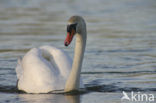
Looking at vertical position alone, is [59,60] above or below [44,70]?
above

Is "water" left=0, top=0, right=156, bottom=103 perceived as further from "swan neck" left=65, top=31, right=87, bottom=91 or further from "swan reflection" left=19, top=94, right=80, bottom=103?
"swan neck" left=65, top=31, right=87, bottom=91

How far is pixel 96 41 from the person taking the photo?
54.1 feet

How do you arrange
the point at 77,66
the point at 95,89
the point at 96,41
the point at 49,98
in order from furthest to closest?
the point at 96,41, the point at 95,89, the point at 77,66, the point at 49,98

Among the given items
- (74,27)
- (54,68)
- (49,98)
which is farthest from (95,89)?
(74,27)

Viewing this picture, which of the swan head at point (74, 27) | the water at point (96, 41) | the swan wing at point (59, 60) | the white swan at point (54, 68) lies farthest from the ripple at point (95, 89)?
the swan head at point (74, 27)

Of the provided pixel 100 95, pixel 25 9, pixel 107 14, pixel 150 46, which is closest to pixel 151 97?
pixel 100 95

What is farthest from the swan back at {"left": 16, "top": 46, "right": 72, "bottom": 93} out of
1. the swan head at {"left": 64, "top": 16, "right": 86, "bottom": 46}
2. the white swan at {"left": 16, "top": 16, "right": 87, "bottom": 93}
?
the swan head at {"left": 64, "top": 16, "right": 86, "bottom": 46}

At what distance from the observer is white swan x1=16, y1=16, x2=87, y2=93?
10.0 m

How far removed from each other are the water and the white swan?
0.24 meters

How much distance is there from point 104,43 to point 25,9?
9086 millimetres

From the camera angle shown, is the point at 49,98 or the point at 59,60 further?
the point at 59,60

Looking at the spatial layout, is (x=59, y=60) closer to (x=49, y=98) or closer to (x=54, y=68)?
(x=54, y=68)

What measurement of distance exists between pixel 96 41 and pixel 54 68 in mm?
5564

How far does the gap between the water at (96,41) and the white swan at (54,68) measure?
24cm
